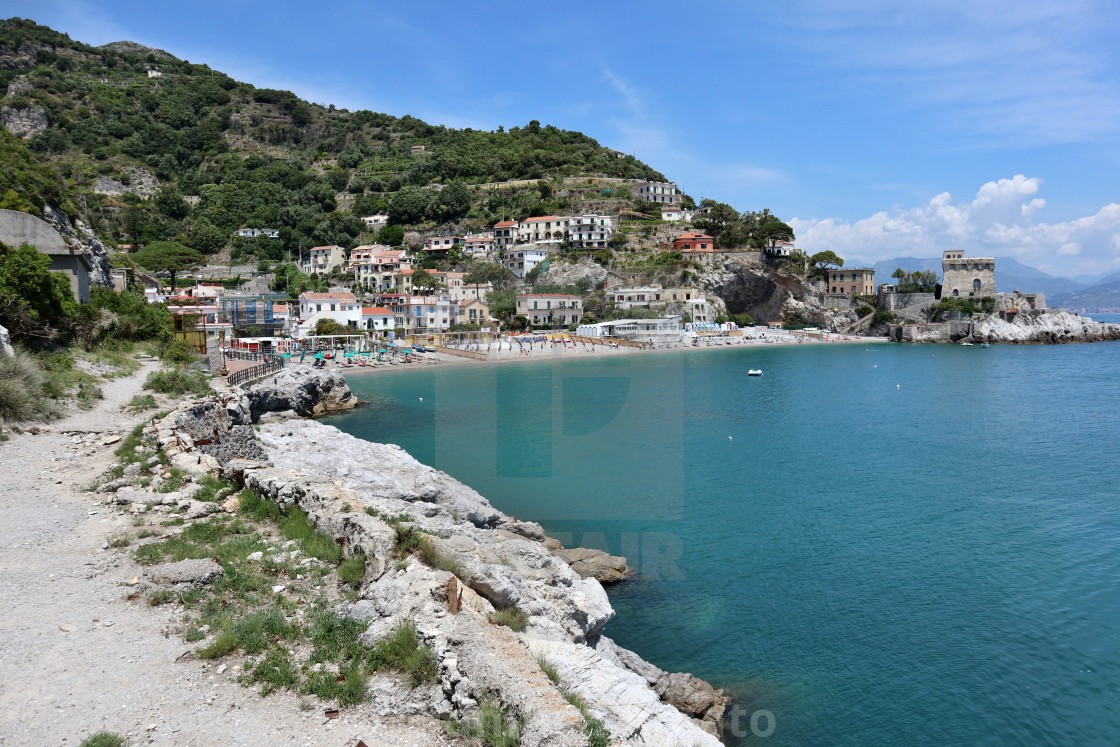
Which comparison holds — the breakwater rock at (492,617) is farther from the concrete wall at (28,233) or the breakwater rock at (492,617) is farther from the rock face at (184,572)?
the concrete wall at (28,233)

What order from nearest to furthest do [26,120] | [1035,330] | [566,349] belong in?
1. [566,349]
2. [1035,330]
3. [26,120]

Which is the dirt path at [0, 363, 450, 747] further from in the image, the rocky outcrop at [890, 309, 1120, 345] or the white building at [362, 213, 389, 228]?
the white building at [362, 213, 389, 228]

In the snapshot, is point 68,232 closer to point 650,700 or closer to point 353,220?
point 650,700

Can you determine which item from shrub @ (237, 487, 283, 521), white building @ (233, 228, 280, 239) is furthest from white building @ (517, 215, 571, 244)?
shrub @ (237, 487, 283, 521)

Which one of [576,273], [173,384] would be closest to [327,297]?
[576,273]

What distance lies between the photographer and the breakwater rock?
5242 mm

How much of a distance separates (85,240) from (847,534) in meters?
40.3

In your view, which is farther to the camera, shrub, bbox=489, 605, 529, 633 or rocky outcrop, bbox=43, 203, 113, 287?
rocky outcrop, bbox=43, 203, 113, 287

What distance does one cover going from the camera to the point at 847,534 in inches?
644

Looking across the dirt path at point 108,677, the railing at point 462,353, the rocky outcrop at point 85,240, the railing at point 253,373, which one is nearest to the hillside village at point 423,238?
the railing at point 462,353

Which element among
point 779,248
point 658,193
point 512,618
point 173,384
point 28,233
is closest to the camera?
point 512,618

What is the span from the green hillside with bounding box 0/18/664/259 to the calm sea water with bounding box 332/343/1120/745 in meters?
69.1

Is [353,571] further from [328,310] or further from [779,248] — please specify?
[779,248]

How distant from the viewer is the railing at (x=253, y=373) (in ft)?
101
